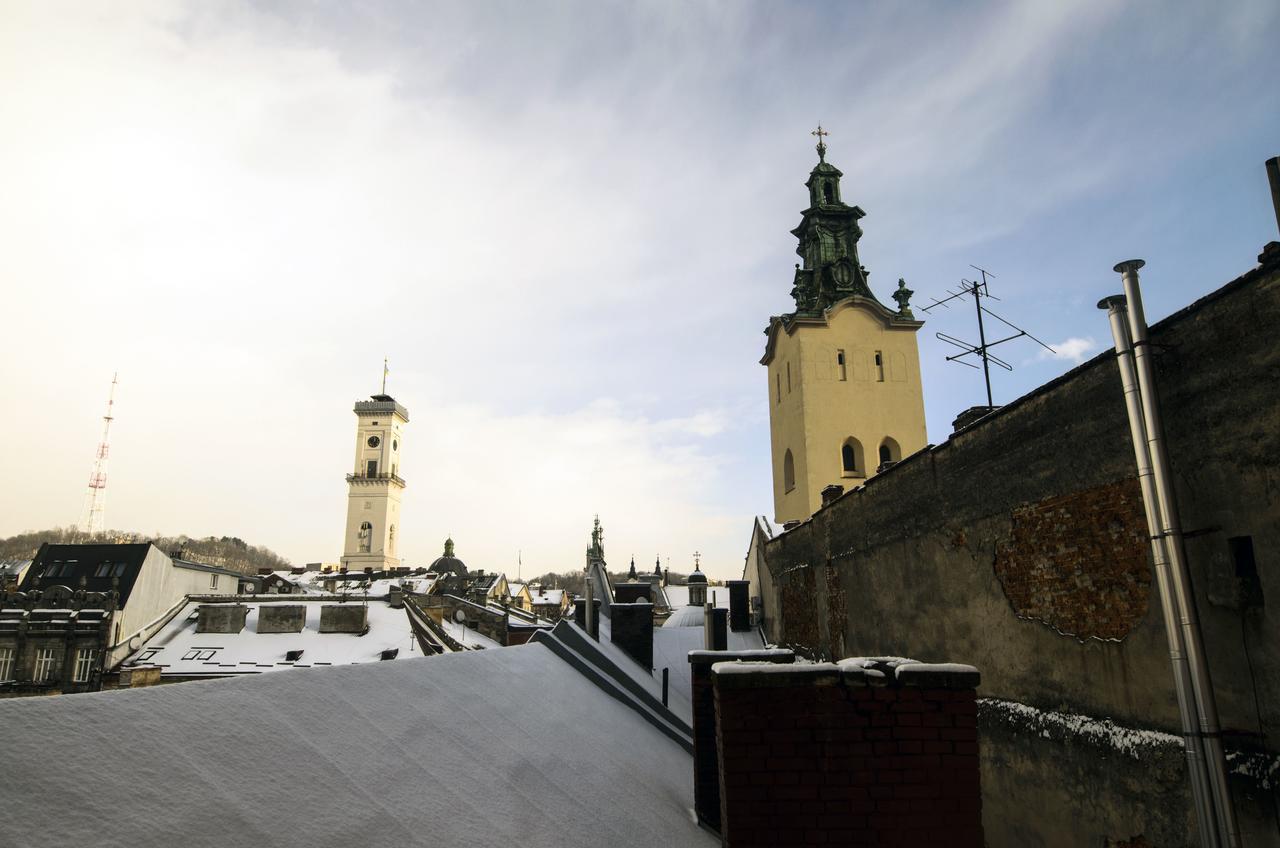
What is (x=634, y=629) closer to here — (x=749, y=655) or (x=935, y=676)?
(x=749, y=655)

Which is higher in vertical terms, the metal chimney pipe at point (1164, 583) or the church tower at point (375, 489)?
the church tower at point (375, 489)

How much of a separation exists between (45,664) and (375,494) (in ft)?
228

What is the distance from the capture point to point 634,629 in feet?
42.5

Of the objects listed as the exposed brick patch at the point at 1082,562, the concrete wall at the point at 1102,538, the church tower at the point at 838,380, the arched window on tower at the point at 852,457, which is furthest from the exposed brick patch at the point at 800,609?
the arched window on tower at the point at 852,457

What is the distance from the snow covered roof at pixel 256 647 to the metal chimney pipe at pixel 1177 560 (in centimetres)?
3446

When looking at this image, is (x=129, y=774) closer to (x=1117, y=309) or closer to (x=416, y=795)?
(x=416, y=795)

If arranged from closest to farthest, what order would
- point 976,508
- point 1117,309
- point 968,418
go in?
1. point 1117,309
2. point 976,508
3. point 968,418

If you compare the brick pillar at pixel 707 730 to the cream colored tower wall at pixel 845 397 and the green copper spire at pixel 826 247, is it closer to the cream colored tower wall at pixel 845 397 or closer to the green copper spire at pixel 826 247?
the cream colored tower wall at pixel 845 397

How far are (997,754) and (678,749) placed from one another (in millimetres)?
3871

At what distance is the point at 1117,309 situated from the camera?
6.68 m

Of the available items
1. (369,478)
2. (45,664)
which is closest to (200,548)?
(369,478)

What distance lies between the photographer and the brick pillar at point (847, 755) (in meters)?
3.68


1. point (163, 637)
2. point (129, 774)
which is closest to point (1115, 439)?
point (129, 774)

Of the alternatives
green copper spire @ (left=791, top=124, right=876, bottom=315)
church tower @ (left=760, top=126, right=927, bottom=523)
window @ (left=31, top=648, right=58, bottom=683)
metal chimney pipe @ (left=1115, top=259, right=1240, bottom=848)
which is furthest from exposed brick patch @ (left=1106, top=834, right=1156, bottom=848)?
window @ (left=31, top=648, right=58, bottom=683)
